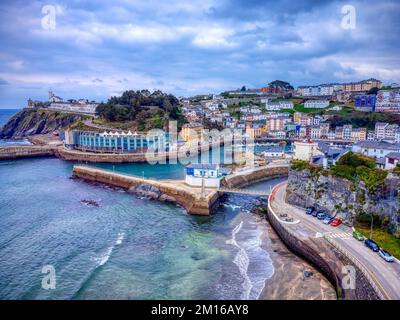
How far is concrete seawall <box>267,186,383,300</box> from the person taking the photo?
14.6 metres

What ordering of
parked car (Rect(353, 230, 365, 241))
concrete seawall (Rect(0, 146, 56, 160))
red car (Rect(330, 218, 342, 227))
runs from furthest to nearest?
concrete seawall (Rect(0, 146, 56, 160)) < red car (Rect(330, 218, 342, 227)) < parked car (Rect(353, 230, 365, 241))

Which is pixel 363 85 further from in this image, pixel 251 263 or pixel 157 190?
pixel 251 263

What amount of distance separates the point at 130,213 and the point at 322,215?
56.7 feet

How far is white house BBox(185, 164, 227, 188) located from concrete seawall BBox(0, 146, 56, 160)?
43403mm

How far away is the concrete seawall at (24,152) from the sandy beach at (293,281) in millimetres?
57751

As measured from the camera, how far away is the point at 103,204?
105 feet

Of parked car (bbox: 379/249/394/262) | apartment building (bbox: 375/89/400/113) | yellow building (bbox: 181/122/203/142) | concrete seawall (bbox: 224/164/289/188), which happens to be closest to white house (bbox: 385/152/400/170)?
parked car (bbox: 379/249/394/262)

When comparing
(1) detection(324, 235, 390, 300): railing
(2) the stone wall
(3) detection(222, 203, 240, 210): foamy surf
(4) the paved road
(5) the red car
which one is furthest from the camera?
(3) detection(222, 203, 240, 210): foamy surf

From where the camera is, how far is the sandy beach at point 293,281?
53.3 feet

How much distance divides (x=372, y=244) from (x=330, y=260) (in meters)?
2.67

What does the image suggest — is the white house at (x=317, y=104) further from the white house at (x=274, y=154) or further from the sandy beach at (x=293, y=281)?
the sandy beach at (x=293, y=281)

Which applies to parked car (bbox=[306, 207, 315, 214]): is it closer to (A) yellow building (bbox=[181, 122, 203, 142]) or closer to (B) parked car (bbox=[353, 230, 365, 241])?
(B) parked car (bbox=[353, 230, 365, 241])

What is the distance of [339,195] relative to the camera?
24.1 m
